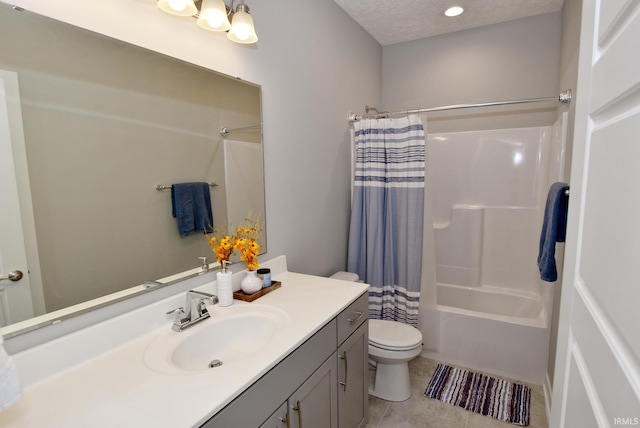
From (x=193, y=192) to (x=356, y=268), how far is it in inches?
58.0

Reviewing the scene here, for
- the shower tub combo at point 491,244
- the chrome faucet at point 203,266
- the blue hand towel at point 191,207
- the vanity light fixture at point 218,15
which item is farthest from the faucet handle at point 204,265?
the shower tub combo at point 491,244

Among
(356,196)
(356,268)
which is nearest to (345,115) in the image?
(356,196)

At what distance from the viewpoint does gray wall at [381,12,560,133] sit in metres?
2.71

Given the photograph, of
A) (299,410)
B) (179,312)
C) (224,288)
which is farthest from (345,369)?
(179,312)

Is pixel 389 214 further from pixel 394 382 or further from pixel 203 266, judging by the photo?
pixel 203 266

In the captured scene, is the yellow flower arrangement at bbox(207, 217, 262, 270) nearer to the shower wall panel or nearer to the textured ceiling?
the textured ceiling

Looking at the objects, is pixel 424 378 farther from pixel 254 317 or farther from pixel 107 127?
pixel 107 127

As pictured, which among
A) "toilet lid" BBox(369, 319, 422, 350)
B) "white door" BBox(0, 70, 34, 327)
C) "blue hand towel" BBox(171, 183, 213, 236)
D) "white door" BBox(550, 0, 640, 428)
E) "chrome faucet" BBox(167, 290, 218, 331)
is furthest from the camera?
"toilet lid" BBox(369, 319, 422, 350)

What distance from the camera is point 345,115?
257 centimetres

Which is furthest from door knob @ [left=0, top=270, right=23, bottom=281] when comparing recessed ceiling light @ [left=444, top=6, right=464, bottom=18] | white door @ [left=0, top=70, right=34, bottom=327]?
recessed ceiling light @ [left=444, top=6, right=464, bottom=18]

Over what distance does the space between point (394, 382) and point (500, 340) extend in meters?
0.84

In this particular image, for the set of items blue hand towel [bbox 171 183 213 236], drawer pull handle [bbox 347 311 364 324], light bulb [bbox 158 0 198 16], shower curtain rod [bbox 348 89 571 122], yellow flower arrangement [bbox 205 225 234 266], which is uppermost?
light bulb [bbox 158 0 198 16]

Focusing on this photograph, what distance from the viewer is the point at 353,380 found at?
1.63 m

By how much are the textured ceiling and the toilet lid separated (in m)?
2.27
